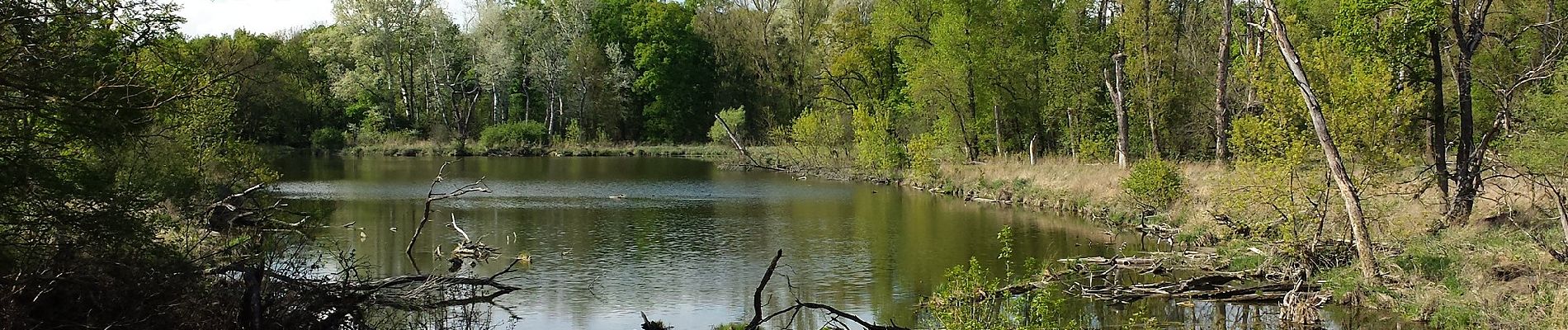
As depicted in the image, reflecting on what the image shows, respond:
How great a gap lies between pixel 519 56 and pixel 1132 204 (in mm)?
43136

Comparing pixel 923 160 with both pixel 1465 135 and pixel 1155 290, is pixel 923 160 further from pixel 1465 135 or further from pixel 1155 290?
pixel 1155 290

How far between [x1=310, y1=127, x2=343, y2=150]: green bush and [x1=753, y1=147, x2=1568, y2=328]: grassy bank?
4541 centimetres

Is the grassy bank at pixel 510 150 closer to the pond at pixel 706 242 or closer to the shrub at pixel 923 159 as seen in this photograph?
the pond at pixel 706 242

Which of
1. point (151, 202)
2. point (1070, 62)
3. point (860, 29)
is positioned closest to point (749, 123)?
point (860, 29)

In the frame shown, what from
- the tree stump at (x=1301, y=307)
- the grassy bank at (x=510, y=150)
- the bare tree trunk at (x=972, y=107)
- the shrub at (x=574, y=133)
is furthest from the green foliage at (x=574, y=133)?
the tree stump at (x=1301, y=307)

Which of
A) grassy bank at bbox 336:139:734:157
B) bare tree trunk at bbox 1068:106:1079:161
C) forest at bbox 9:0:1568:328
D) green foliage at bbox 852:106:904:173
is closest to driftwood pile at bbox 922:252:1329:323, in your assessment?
forest at bbox 9:0:1568:328

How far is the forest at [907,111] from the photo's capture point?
9664 mm

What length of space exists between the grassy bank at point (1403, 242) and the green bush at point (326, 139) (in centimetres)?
4541

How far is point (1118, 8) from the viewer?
3600 centimetres

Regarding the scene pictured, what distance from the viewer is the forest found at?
966 cm

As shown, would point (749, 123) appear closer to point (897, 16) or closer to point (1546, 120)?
point (897, 16)

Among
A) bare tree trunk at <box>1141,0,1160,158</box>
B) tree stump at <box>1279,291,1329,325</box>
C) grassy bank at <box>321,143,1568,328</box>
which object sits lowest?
tree stump at <box>1279,291,1329,325</box>

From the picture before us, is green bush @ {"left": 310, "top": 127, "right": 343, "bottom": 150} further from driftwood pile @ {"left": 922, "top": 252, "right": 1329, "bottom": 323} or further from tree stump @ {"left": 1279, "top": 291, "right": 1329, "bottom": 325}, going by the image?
tree stump @ {"left": 1279, "top": 291, "right": 1329, "bottom": 325}

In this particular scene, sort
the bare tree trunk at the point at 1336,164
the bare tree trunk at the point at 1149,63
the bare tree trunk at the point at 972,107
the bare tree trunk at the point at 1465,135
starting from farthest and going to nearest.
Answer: the bare tree trunk at the point at 972,107 < the bare tree trunk at the point at 1149,63 < the bare tree trunk at the point at 1465,135 < the bare tree trunk at the point at 1336,164
